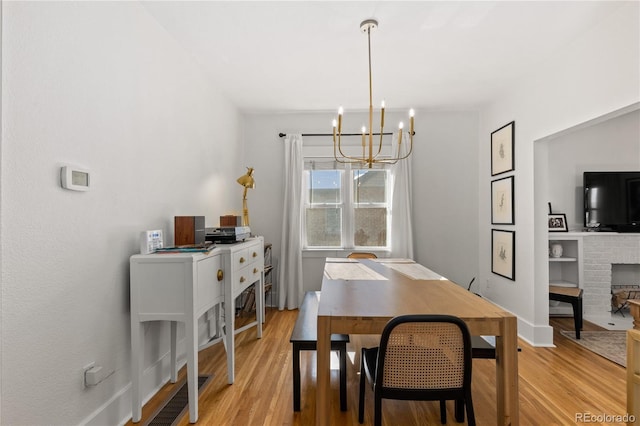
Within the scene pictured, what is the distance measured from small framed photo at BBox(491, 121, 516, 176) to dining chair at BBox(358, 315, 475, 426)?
2.70m

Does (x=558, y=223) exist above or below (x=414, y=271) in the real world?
above

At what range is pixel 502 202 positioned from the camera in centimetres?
355

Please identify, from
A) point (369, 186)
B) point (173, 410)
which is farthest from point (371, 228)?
point (173, 410)

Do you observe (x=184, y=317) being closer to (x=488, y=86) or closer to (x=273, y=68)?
(x=273, y=68)

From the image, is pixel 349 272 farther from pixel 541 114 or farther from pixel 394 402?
pixel 541 114

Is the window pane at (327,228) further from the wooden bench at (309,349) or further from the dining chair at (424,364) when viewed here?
the dining chair at (424,364)

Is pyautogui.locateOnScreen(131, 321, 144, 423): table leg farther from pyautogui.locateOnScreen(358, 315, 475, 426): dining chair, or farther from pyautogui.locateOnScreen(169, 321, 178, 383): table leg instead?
pyautogui.locateOnScreen(358, 315, 475, 426): dining chair

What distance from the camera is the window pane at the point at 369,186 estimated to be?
423cm

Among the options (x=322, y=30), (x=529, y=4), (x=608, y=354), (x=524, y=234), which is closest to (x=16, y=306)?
(x=322, y=30)

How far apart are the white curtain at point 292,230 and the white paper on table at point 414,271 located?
1559 mm

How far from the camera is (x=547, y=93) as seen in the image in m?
2.80

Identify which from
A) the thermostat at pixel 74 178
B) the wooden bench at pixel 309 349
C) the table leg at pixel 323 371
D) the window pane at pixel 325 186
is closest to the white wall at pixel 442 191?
Result: the window pane at pixel 325 186

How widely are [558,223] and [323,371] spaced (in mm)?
3805

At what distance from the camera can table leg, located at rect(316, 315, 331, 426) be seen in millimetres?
1414
